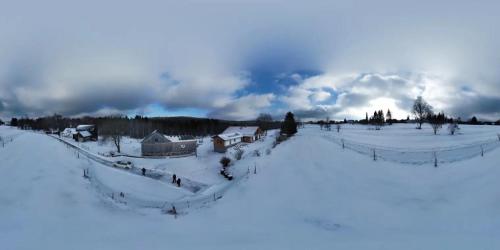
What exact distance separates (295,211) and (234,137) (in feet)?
142

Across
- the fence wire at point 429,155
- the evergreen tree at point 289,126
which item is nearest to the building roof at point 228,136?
the evergreen tree at point 289,126

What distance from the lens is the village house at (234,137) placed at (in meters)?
54.3

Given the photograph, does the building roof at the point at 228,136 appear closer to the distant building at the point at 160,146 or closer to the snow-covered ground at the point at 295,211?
the distant building at the point at 160,146

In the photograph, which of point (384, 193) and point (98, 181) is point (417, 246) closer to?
point (384, 193)

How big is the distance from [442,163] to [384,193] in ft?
21.5

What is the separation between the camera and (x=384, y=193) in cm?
1825

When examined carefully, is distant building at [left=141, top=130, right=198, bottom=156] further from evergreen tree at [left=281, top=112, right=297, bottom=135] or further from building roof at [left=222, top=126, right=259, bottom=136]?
evergreen tree at [left=281, top=112, right=297, bottom=135]

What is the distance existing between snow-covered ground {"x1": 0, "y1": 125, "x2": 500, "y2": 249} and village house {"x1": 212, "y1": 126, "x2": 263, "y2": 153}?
2787cm

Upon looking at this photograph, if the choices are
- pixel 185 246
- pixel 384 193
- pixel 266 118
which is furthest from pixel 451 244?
pixel 266 118

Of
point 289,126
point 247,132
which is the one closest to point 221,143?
point 289,126

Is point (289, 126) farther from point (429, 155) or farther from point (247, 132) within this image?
point (429, 155)

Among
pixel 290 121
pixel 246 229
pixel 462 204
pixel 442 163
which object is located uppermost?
pixel 290 121

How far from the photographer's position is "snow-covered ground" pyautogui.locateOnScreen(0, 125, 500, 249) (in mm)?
13211

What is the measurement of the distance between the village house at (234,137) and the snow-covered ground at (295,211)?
91.4 feet
